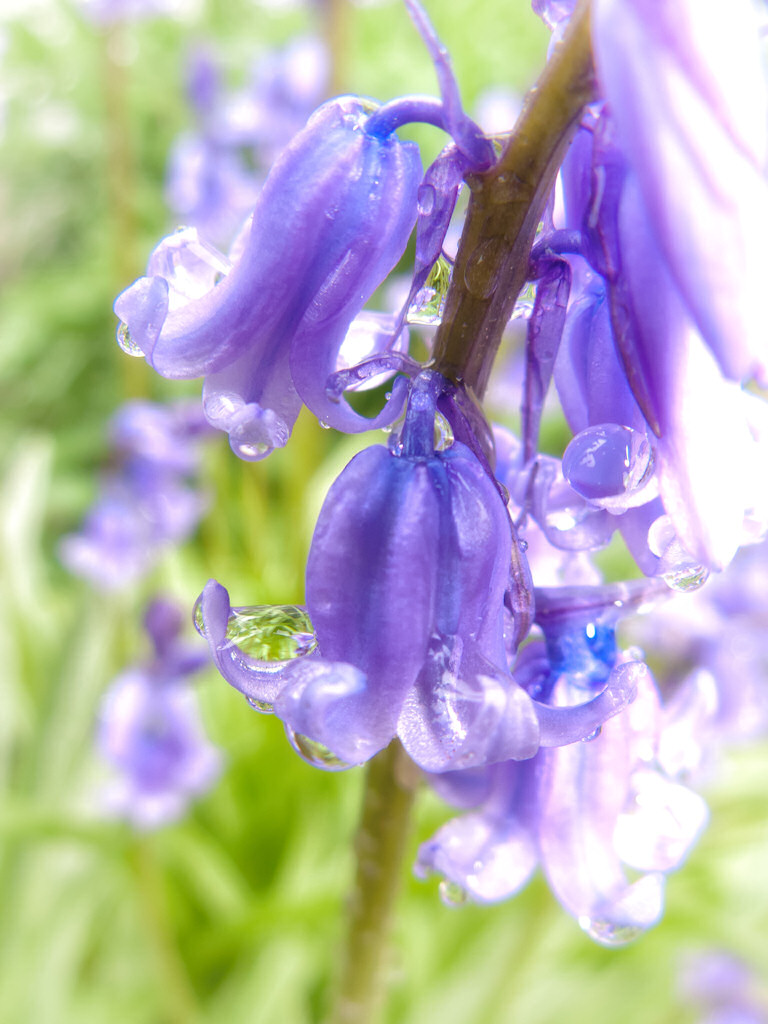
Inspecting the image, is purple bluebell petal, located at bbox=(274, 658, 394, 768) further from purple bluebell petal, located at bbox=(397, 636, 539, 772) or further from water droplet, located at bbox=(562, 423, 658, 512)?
water droplet, located at bbox=(562, 423, 658, 512)

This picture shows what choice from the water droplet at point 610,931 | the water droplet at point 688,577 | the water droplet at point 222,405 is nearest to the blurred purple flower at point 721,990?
the water droplet at point 610,931

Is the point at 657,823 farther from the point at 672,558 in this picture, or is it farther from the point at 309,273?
the point at 309,273

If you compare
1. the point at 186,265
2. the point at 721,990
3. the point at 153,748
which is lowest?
the point at 721,990

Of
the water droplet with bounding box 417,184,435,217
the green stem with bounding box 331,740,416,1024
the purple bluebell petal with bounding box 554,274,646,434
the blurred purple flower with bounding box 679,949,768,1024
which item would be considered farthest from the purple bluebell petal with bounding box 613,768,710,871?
the blurred purple flower with bounding box 679,949,768,1024

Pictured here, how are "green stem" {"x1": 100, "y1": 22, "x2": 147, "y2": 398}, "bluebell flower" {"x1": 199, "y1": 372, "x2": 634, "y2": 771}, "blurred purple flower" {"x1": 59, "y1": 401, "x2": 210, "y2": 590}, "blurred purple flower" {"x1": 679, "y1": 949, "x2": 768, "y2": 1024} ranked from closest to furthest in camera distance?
1. "bluebell flower" {"x1": 199, "y1": 372, "x2": 634, "y2": 771}
2. "blurred purple flower" {"x1": 59, "y1": 401, "x2": 210, "y2": 590}
3. "blurred purple flower" {"x1": 679, "y1": 949, "x2": 768, "y2": 1024}
4. "green stem" {"x1": 100, "y1": 22, "x2": 147, "y2": 398}

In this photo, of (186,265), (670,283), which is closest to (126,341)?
(186,265)

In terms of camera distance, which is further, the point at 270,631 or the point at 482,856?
the point at 482,856
